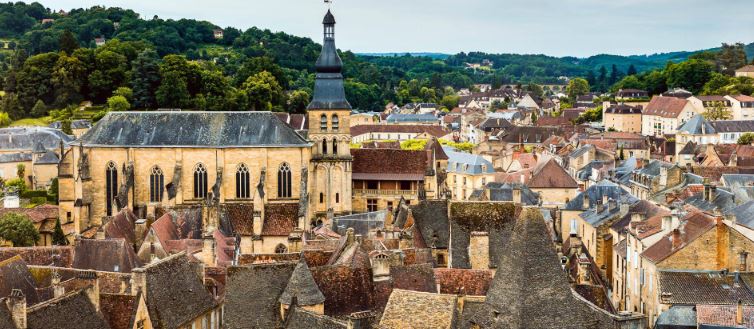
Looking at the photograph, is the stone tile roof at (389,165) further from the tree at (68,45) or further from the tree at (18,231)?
the tree at (68,45)

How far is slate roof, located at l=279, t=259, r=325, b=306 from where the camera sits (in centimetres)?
3588

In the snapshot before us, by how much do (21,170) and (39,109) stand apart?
84.5ft

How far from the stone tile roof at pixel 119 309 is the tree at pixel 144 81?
79228 mm

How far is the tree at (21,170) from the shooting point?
98.8 meters

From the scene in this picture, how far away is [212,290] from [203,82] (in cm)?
7674

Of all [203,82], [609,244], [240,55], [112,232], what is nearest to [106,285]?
[112,232]

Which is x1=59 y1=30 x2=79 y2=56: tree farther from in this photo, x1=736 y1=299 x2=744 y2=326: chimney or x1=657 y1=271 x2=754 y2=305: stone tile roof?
x1=736 y1=299 x2=744 y2=326: chimney

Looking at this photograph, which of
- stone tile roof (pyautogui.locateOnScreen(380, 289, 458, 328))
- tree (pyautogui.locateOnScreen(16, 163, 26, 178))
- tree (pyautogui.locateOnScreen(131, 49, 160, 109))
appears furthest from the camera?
tree (pyautogui.locateOnScreen(131, 49, 160, 109))

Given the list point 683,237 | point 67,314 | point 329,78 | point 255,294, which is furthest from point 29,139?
point 683,237

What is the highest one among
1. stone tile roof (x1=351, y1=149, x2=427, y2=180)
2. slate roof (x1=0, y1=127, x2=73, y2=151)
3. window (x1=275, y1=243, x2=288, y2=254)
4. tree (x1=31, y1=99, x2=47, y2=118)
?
tree (x1=31, y1=99, x2=47, y2=118)

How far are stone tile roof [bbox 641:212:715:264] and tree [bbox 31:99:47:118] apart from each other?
304 feet

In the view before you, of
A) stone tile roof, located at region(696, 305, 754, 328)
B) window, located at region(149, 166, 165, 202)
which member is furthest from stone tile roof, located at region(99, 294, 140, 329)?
window, located at region(149, 166, 165, 202)

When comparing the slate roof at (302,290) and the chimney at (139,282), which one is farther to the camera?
the chimney at (139,282)

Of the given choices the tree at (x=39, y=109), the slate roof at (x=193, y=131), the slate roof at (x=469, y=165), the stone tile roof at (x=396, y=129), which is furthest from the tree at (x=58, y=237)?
the stone tile roof at (x=396, y=129)
